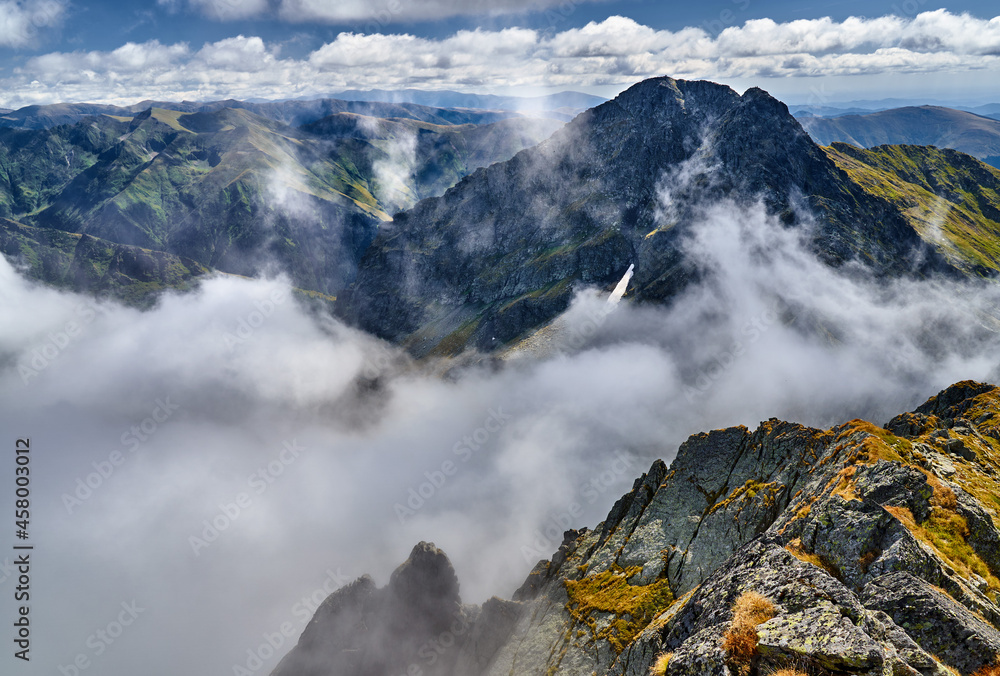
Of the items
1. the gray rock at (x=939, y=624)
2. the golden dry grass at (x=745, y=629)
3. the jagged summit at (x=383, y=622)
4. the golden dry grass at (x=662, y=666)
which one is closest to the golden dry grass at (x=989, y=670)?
the gray rock at (x=939, y=624)

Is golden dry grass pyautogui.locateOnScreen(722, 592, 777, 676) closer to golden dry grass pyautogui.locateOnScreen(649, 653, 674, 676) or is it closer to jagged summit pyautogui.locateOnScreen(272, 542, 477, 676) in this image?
golden dry grass pyautogui.locateOnScreen(649, 653, 674, 676)

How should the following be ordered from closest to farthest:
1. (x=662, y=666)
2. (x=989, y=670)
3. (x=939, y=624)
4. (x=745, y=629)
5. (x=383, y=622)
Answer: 1. (x=745, y=629)
2. (x=989, y=670)
3. (x=939, y=624)
4. (x=662, y=666)
5. (x=383, y=622)

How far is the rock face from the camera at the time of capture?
18000mm

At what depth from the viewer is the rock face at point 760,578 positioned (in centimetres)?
1800

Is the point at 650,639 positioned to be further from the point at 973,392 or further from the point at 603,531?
the point at 973,392

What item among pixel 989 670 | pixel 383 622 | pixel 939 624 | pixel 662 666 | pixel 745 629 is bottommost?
pixel 383 622

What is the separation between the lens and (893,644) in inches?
642

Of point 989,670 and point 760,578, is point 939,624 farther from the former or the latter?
point 760,578

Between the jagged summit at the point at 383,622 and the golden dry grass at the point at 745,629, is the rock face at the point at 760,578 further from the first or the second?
the jagged summit at the point at 383,622

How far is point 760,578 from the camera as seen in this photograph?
20.8 m

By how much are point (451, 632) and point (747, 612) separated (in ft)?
267

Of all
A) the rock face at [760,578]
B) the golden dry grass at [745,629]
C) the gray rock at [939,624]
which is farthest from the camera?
the gray rock at [939,624]

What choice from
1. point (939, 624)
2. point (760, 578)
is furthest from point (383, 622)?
point (939, 624)

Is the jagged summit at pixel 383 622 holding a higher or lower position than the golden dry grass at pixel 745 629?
lower
